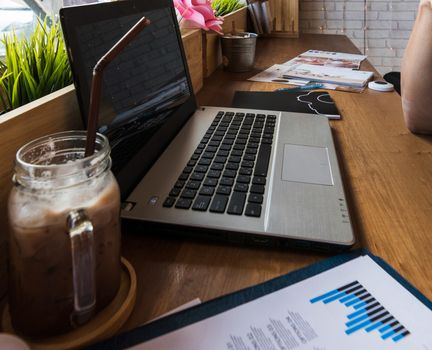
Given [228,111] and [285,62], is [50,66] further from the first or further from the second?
[285,62]

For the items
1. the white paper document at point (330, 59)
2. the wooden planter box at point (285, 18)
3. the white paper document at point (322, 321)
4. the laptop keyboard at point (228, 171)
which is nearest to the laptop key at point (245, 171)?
the laptop keyboard at point (228, 171)

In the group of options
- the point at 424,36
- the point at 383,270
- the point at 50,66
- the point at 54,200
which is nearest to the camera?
the point at 54,200

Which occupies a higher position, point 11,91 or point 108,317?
point 11,91

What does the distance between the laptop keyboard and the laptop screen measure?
75mm

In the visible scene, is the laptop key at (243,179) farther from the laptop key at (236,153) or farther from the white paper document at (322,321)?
the white paper document at (322,321)

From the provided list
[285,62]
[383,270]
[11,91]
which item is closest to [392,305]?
[383,270]

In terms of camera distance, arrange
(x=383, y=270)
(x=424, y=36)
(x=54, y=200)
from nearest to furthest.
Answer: (x=54, y=200)
(x=383, y=270)
(x=424, y=36)

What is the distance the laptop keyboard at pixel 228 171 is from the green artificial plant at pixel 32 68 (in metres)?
0.23

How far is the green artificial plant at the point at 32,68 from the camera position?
520mm

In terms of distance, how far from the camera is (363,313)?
1.29 ft

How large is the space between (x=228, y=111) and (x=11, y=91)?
0.50m

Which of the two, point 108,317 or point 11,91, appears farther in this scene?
point 11,91

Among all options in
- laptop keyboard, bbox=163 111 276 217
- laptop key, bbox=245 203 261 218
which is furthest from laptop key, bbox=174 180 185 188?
laptop key, bbox=245 203 261 218

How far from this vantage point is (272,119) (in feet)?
2.90
